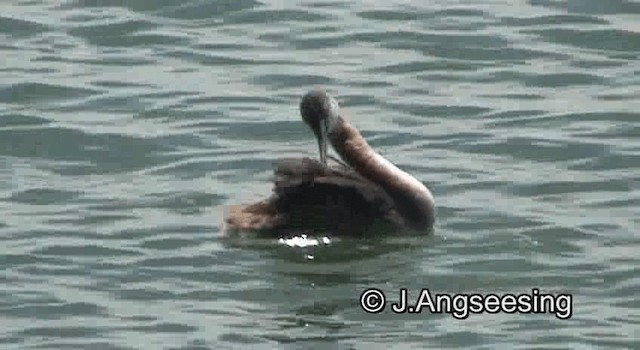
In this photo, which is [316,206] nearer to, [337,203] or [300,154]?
[337,203]

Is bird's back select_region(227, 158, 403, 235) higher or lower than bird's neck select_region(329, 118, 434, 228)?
lower

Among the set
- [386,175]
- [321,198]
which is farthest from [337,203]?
[386,175]

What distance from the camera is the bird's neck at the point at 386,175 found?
14336 mm

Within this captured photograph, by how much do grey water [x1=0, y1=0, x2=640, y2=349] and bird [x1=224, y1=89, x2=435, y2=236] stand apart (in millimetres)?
90

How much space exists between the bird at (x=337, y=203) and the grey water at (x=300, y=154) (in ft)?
0.30

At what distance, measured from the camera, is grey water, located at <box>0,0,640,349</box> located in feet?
41.9

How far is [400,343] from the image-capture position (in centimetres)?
1234

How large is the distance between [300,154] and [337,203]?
1793 millimetres

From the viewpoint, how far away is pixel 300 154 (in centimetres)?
1605

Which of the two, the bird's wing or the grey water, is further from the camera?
the bird's wing

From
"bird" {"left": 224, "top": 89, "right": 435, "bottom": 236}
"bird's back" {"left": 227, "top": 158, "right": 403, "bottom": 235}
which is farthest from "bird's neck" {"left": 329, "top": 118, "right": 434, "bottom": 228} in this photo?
"bird's back" {"left": 227, "top": 158, "right": 403, "bottom": 235}

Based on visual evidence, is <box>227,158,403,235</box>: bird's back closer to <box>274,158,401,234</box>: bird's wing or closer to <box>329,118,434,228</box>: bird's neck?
<box>274,158,401,234</box>: bird's wing

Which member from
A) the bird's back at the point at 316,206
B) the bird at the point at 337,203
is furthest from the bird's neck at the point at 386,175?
the bird's back at the point at 316,206

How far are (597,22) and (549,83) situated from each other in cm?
156
